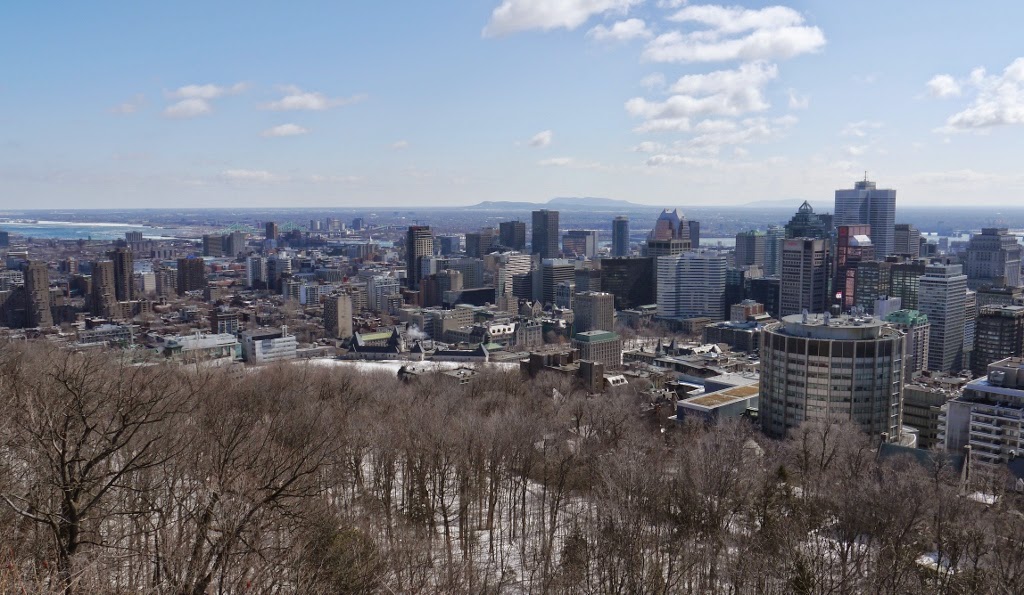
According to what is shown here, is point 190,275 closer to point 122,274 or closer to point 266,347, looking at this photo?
point 122,274

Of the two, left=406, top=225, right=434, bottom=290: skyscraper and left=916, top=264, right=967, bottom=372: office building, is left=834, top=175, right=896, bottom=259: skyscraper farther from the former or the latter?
left=406, top=225, right=434, bottom=290: skyscraper

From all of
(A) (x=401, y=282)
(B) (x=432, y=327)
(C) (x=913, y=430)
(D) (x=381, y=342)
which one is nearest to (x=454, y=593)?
(C) (x=913, y=430)

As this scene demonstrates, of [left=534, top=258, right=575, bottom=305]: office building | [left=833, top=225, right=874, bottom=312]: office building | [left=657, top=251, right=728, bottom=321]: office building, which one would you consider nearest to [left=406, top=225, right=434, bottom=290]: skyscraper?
[left=534, top=258, right=575, bottom=305]: office building

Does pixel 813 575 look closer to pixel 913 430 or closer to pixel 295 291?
pixel 913 430

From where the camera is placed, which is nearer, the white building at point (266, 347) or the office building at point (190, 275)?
the white building at point (266, 347)

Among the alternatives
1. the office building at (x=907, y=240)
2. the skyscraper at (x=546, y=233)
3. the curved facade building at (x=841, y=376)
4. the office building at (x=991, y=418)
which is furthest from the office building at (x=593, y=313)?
the skyscraper at (x=546, y=233)

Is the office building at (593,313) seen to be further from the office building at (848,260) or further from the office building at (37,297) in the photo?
the office building at (37,297)
